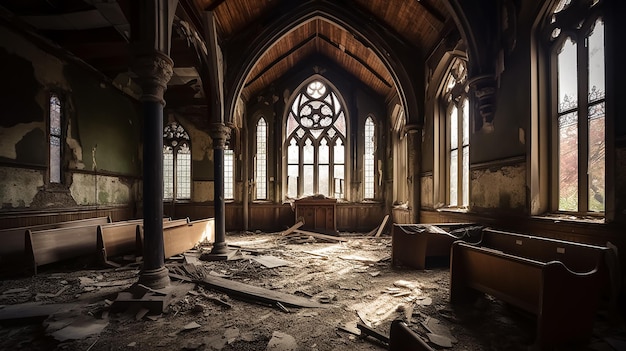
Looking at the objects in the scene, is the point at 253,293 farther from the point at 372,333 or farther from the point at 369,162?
the point at 369,162

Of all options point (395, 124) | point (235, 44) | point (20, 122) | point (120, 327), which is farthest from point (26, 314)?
point (395, 124)

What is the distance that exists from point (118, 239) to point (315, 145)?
311 inches

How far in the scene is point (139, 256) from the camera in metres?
6.58

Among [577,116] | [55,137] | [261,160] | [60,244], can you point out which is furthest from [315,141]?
[577,116]

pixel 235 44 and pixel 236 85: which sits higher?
pixel 235 44

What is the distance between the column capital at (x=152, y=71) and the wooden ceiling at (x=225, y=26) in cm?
142

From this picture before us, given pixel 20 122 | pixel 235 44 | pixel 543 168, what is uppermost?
pixel 235 44

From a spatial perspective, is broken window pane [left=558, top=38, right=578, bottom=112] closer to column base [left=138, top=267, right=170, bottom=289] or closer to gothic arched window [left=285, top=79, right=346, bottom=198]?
column base [left=138, top=267, right=170, bottom=289]

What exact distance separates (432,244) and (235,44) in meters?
6.72

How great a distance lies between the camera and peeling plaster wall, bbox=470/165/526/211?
5.10 metres

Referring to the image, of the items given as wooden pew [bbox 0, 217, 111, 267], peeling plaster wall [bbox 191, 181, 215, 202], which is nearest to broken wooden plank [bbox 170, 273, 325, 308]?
wooden pew [bbox 0, 217, 111, 267]

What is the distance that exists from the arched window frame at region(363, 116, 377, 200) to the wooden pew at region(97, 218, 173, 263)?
815cm

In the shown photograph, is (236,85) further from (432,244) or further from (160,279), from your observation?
(432,244)

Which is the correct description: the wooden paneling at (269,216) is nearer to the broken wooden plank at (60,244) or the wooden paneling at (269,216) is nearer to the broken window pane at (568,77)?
the broken wooden plank at (60,244)
